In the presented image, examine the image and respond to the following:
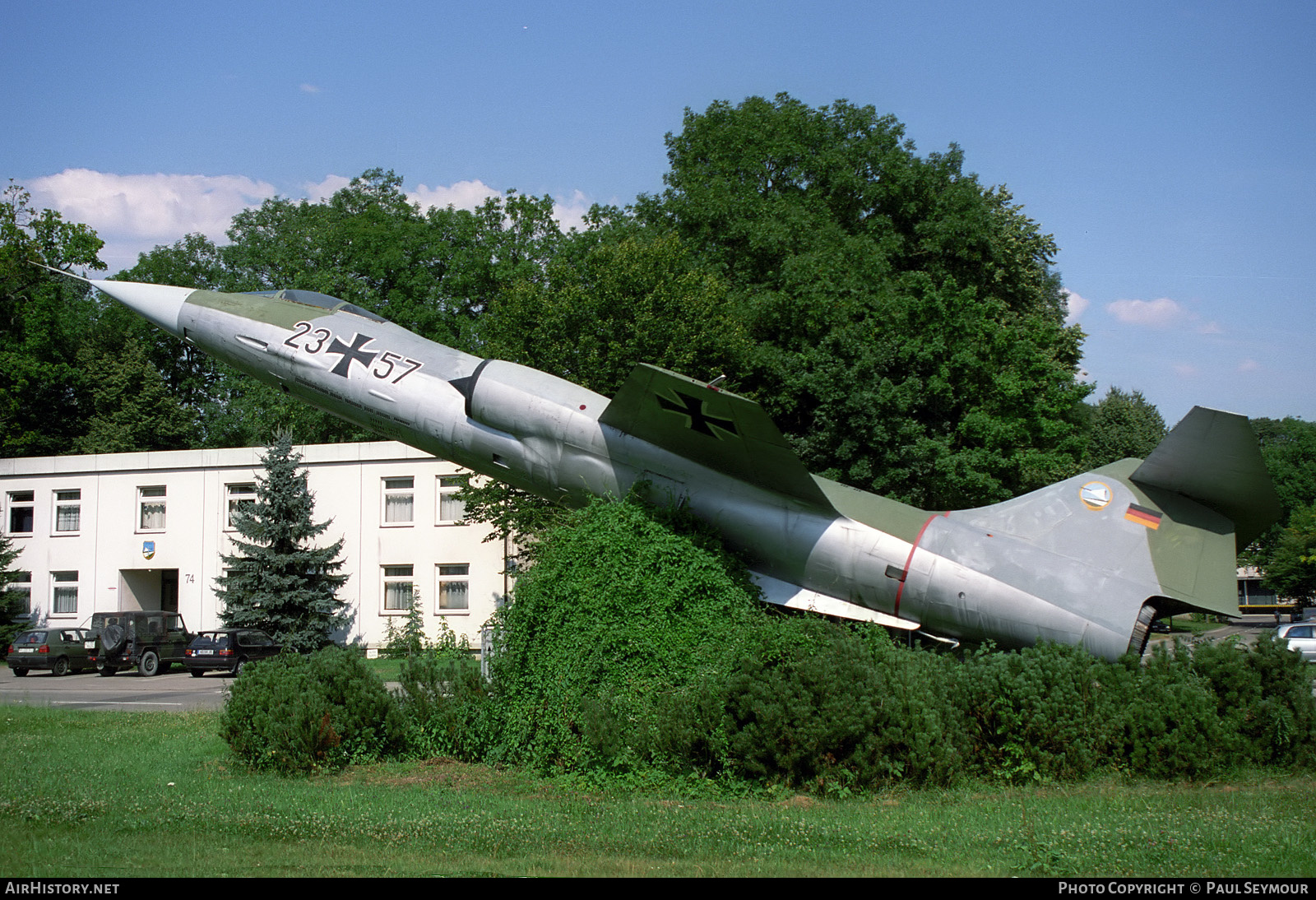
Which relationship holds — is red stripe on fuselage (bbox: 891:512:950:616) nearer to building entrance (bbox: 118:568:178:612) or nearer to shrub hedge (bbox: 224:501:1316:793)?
shrub hedge (bbox: 224:501:1316:793)

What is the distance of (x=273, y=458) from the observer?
1100 inches

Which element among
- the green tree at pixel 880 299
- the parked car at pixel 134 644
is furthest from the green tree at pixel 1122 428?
the parked car at pixel 134 644

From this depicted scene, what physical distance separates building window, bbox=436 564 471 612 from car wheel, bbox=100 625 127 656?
28.9 feet

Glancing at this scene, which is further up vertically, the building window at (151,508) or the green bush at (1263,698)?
the building window at (151,508)

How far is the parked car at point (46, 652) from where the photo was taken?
25.3 metres

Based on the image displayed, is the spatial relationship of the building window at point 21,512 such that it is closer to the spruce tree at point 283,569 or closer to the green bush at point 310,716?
the spruce tree at point 283,569

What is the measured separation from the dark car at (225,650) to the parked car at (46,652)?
3526mm

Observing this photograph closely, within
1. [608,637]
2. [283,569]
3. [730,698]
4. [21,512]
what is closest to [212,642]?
[283,569]

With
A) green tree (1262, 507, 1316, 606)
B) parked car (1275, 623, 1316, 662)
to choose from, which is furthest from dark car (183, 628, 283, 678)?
green tree (1262, 507, 1316, 606)

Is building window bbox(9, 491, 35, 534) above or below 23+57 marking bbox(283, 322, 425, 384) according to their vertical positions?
below

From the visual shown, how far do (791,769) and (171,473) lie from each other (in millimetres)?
28840

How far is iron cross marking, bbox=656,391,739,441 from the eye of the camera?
1078cm

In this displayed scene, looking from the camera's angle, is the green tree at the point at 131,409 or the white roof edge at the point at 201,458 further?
the green tree at the point at 131,409
